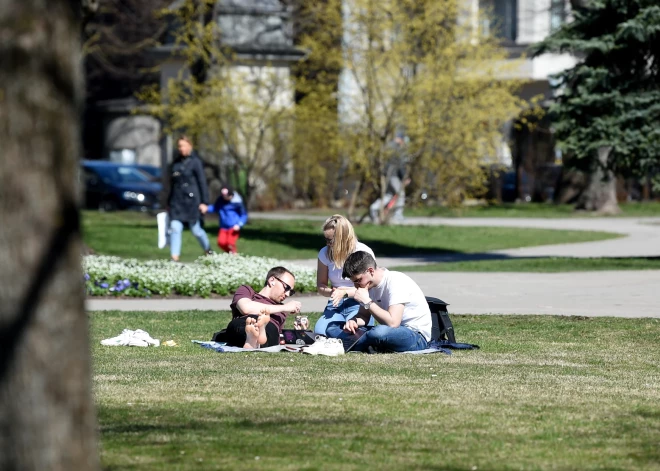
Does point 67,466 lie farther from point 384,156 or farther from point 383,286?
point 384,156

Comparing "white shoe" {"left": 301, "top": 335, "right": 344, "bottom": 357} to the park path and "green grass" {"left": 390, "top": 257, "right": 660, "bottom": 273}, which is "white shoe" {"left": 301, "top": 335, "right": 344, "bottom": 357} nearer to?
"green grass" {"left": 390, "top": 257, "right": 660, "bottom": 273}

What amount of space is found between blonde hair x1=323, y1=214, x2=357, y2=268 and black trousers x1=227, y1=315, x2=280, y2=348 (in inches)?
38.7

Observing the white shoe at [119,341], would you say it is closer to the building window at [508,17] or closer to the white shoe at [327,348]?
the white shoe at [327,348]

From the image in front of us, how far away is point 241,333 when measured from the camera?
33.3 ft

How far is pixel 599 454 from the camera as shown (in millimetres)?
6051

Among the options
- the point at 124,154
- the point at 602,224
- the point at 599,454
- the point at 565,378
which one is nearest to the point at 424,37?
the point at 602,224

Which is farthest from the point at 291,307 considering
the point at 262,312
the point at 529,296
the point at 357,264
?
the point at 529,296

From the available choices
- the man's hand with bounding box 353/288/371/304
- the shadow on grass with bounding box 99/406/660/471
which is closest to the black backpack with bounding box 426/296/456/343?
the man's hand with bounding box 353/288/371/304

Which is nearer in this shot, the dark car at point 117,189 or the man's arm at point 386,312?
the man's arm at point 386,312

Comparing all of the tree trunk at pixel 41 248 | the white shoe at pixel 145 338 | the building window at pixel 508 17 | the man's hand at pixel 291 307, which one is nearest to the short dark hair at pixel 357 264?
the man's hand at pixel 291 307

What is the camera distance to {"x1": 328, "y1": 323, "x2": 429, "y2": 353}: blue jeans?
9.81m

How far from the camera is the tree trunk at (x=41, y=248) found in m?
3.82

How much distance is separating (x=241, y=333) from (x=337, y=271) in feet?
3.89

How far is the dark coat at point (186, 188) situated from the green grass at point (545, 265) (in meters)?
2.83
